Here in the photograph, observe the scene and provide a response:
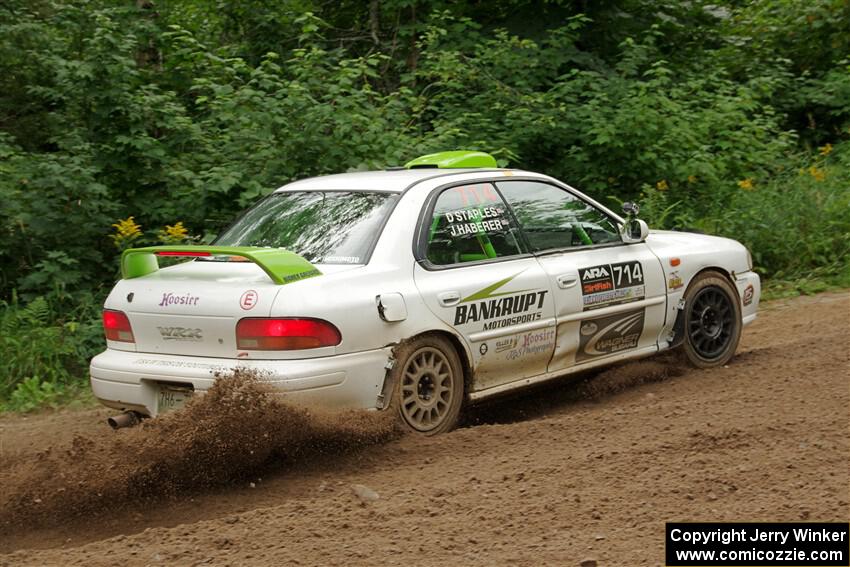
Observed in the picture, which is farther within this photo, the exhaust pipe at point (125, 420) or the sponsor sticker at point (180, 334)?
Result: the exhaust pipe at point (125, 420)

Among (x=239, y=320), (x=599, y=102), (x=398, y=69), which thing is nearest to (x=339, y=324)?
(x=239, y=320)

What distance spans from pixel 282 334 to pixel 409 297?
80cm

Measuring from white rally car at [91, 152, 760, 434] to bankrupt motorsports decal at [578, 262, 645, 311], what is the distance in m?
0.01

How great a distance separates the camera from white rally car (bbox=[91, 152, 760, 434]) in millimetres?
5562

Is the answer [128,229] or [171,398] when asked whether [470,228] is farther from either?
[128,229]

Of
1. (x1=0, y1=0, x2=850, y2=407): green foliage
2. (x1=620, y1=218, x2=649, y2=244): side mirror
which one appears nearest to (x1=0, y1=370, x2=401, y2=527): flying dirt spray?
(x1=620, y1=218, x2=649, y2=244): side mirror

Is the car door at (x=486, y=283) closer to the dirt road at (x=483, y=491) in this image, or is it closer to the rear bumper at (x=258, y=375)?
the dirt road at (x=483, y=491)

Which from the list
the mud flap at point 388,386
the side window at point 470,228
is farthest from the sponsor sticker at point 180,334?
the side window at point 470,228

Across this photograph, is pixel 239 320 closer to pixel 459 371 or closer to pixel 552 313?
pixel 459 371

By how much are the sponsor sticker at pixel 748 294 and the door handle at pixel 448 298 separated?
9.40ft

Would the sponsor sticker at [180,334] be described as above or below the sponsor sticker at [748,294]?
above

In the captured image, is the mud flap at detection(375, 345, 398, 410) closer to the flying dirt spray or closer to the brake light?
the flying dirt spray

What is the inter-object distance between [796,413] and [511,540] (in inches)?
95.5

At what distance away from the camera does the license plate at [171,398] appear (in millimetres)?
5680
